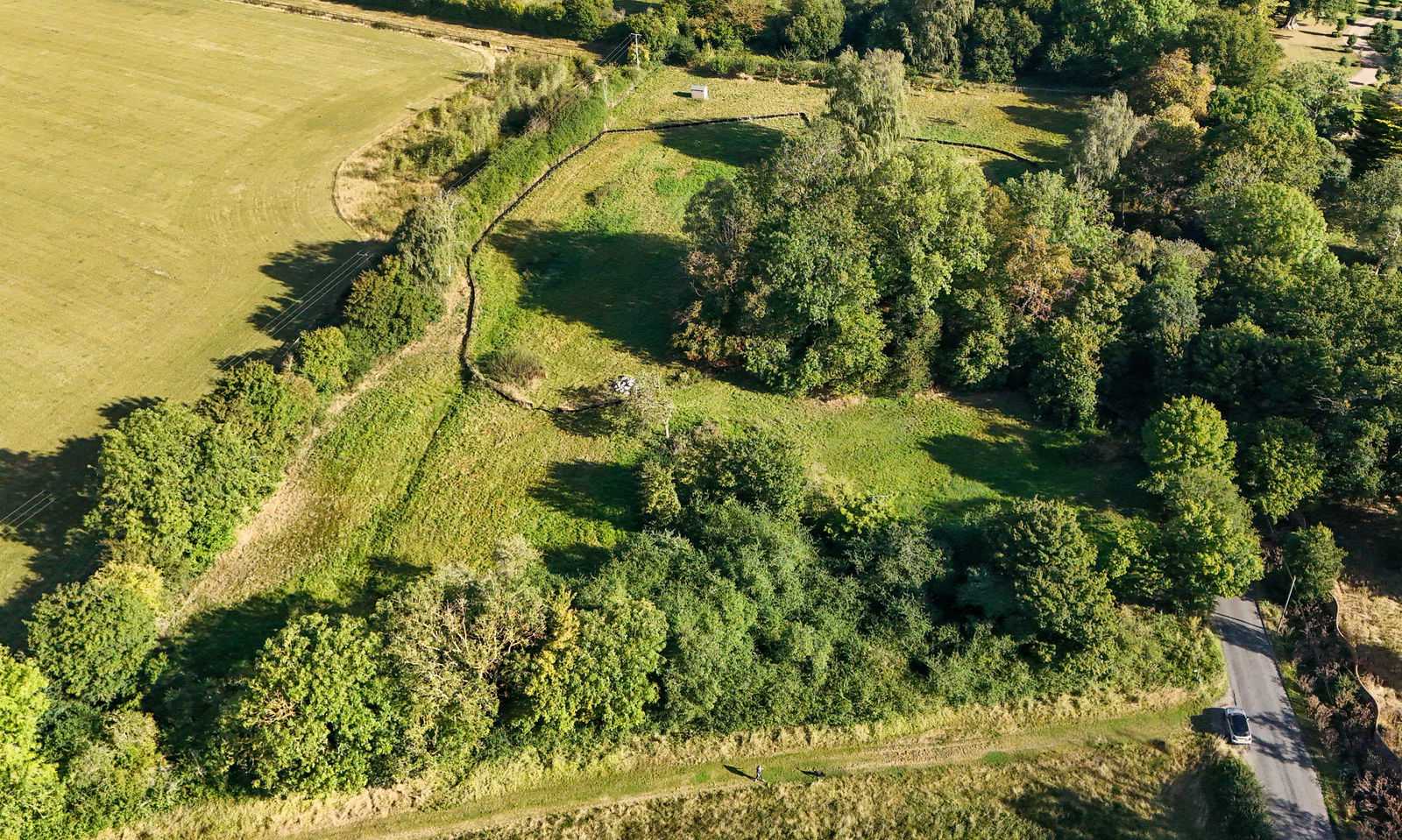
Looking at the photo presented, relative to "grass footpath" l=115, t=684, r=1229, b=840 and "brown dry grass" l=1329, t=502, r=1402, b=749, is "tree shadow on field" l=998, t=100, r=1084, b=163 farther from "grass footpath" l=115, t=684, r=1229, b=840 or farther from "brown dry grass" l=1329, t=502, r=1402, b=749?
"grass footpath" l=115, t=684, r=1229, b=840

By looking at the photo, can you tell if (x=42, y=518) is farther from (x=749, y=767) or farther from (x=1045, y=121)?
(x=1045, y=121)

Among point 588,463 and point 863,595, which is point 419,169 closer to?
point 588,463

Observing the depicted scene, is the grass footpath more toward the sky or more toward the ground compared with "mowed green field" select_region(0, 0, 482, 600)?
more toward the ground

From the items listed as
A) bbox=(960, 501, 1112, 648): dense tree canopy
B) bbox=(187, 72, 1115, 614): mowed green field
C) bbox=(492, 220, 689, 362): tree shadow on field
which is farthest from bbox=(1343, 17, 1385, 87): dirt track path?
bbox=(960, 501, 1112, 648): dense tree canopy

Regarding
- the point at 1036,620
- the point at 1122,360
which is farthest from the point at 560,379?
the point at 1122,360

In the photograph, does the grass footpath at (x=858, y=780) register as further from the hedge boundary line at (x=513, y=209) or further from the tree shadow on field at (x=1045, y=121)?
the tree shadow on field at (x=1045, y=121)

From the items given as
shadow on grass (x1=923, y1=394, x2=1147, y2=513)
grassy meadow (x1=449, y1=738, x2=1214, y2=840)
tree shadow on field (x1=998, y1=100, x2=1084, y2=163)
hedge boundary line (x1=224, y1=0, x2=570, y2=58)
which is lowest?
grassy meadow (x1=449, y1=738, x2=1214, y2=840)
